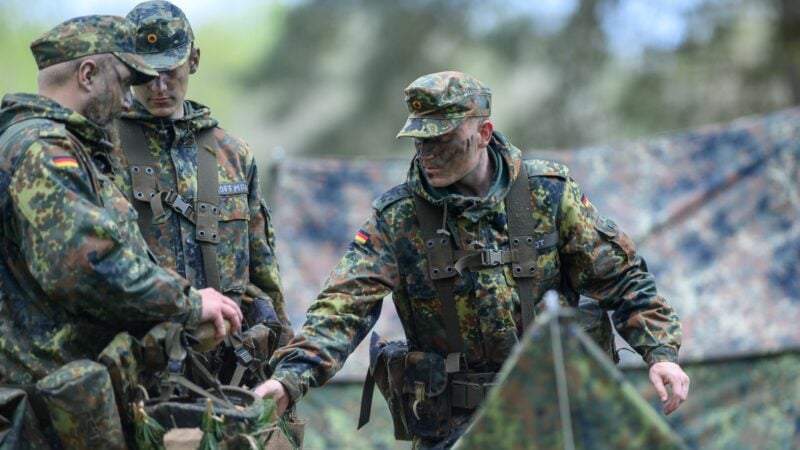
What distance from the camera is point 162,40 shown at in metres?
5.92

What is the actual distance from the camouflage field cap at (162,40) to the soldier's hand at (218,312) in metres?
1.31

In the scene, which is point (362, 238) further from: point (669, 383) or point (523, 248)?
point (669, 383)

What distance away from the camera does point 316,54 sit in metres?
23.2

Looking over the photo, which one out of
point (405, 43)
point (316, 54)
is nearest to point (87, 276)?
point (405, 43)

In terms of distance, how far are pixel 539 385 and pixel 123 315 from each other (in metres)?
1.58

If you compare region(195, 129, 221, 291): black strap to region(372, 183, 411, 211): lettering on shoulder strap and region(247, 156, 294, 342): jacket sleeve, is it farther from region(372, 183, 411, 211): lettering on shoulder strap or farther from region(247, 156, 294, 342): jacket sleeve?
region(372, 183, 411, 211): lettering on shoulder strap

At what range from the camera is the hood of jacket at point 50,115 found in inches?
187

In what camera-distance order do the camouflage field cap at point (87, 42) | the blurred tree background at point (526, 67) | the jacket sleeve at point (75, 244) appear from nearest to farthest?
1. the jacket sleeve at point (75, 244)
2. the camouflage field cap at point (87, 42)
3. the blurred tree background at point (526, 67)

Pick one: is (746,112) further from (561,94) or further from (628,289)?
(628,289)

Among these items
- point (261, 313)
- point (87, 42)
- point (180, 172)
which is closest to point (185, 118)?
point (180, 172)

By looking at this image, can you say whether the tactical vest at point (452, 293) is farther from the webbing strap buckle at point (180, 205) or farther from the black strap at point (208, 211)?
the webbing strap buckle at point (180, 205)

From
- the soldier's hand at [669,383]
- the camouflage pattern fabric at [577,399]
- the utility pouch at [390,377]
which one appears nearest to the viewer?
the camouflage pattern fabric at [577,399]

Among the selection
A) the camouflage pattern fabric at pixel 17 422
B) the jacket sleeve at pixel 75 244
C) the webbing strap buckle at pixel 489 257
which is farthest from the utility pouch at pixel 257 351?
the camouflage pattern fabric at pixel 17 422

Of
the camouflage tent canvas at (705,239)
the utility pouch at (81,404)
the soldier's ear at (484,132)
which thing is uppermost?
the soldier's ear at (484,132)
